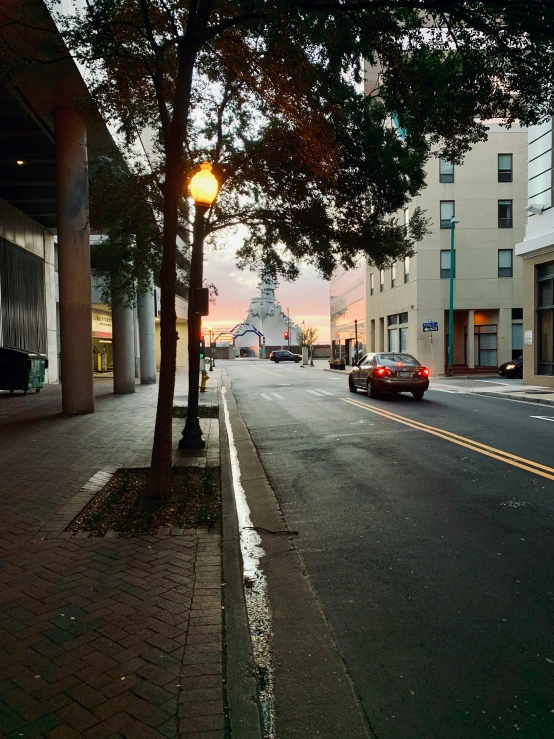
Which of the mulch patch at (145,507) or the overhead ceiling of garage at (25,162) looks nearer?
the mulch patch at (145,507)

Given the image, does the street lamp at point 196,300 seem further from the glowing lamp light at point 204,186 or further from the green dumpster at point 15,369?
the green dumpster at point 15,369

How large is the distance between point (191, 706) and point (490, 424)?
35.0ft

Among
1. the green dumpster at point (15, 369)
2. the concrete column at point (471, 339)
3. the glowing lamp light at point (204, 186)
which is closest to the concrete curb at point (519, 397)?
the glowing lamp light at point (204, 186)

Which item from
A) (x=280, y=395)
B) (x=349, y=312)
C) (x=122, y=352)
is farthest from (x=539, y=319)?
(x=349, y=312)

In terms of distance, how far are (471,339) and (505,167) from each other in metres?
11.4

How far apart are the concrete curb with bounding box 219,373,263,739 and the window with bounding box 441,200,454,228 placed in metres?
34.6

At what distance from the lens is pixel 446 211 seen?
36.2 metres

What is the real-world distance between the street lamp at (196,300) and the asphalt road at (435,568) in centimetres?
130

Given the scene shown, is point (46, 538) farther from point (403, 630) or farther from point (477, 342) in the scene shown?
point (477, 342)

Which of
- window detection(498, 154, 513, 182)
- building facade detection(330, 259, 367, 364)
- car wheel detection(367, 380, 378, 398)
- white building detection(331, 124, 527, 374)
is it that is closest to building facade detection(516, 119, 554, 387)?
car wheel detection(367, 380, 378, 398)

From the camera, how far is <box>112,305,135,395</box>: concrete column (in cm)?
2123

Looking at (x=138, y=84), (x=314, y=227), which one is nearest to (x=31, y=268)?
(x=314, y=227)

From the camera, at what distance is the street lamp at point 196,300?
28.0 feet

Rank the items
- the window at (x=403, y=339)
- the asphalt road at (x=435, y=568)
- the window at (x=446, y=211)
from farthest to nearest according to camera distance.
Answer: the window at (x=403, y=339) → the window at (x=446, y=211) → the asphalt road at (x=435, y=568)
